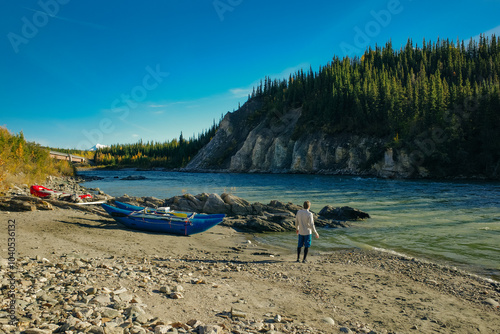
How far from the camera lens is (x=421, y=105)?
82.5 meters

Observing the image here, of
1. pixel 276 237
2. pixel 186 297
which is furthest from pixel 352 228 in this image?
pixel 186 297

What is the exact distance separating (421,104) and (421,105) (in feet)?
1.02

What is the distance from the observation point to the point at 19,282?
19.7ft

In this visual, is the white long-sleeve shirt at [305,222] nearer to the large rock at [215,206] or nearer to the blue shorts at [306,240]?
the blue shorts at [306,240]

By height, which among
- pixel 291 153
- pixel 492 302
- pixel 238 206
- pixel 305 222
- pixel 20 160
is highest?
pixel 291 153

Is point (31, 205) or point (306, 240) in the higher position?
point (31, 205)

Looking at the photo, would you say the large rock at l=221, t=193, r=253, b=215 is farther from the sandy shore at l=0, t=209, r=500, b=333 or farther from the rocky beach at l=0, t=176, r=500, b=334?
the sandy shore at l=0, t=209, r=500, b=333

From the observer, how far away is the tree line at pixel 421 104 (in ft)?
217

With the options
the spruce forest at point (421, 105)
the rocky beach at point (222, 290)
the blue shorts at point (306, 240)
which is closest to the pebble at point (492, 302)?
the rocky beach at point (222, 290)

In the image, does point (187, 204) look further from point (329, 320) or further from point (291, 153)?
point (291, 153)

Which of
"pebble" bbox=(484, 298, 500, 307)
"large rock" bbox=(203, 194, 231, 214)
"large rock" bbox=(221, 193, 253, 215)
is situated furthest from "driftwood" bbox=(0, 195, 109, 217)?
"pebble" bbox=(484, 298, 500, 307)

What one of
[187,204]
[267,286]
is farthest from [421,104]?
[267,286]

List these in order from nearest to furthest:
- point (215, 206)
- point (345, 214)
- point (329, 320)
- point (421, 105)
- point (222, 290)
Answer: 1. point (329, 320)
2. point (222, 290)
3. point (345, 214)
4. point (215, 206)
5. point (421, 105)

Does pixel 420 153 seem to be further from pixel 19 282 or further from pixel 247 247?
pixel 19 282
